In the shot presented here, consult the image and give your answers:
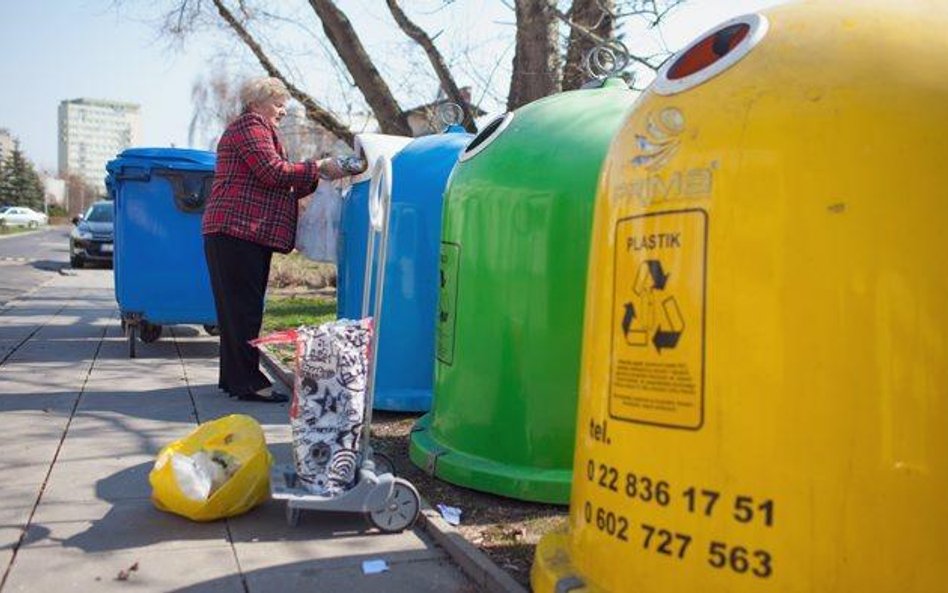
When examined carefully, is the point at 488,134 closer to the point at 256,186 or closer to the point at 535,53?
the point at 256,186

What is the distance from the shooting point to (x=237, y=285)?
17.3 ft

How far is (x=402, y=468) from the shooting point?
4270 millimetres

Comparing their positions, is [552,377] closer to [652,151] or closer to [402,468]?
[402,468]

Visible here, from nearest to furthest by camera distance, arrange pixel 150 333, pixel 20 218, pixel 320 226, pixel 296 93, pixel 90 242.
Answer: pixel 320 226
pixel 150 333
pixel 296 93
pixel 90 242
pixel 20 218

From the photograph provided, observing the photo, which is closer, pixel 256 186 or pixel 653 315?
pixel 653 315

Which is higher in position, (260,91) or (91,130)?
(91,130)

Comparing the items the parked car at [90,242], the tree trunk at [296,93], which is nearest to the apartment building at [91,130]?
the parked car at [90,242]

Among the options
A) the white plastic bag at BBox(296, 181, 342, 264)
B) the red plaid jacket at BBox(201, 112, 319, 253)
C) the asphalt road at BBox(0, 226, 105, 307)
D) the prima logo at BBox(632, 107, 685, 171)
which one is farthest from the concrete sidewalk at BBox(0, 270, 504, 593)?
the asphalt road at BBox(0, 226, 105, 307)

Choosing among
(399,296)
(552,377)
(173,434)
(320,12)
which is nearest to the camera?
(552,377)

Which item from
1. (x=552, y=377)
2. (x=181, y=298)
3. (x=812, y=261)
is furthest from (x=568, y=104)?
(x=181, y=298)

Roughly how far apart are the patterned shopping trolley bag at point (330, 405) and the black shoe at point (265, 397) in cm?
222

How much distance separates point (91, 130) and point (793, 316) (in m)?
160

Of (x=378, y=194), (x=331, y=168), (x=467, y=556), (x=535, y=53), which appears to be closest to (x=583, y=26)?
(x=535, y=53)

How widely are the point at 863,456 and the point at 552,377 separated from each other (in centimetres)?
180
